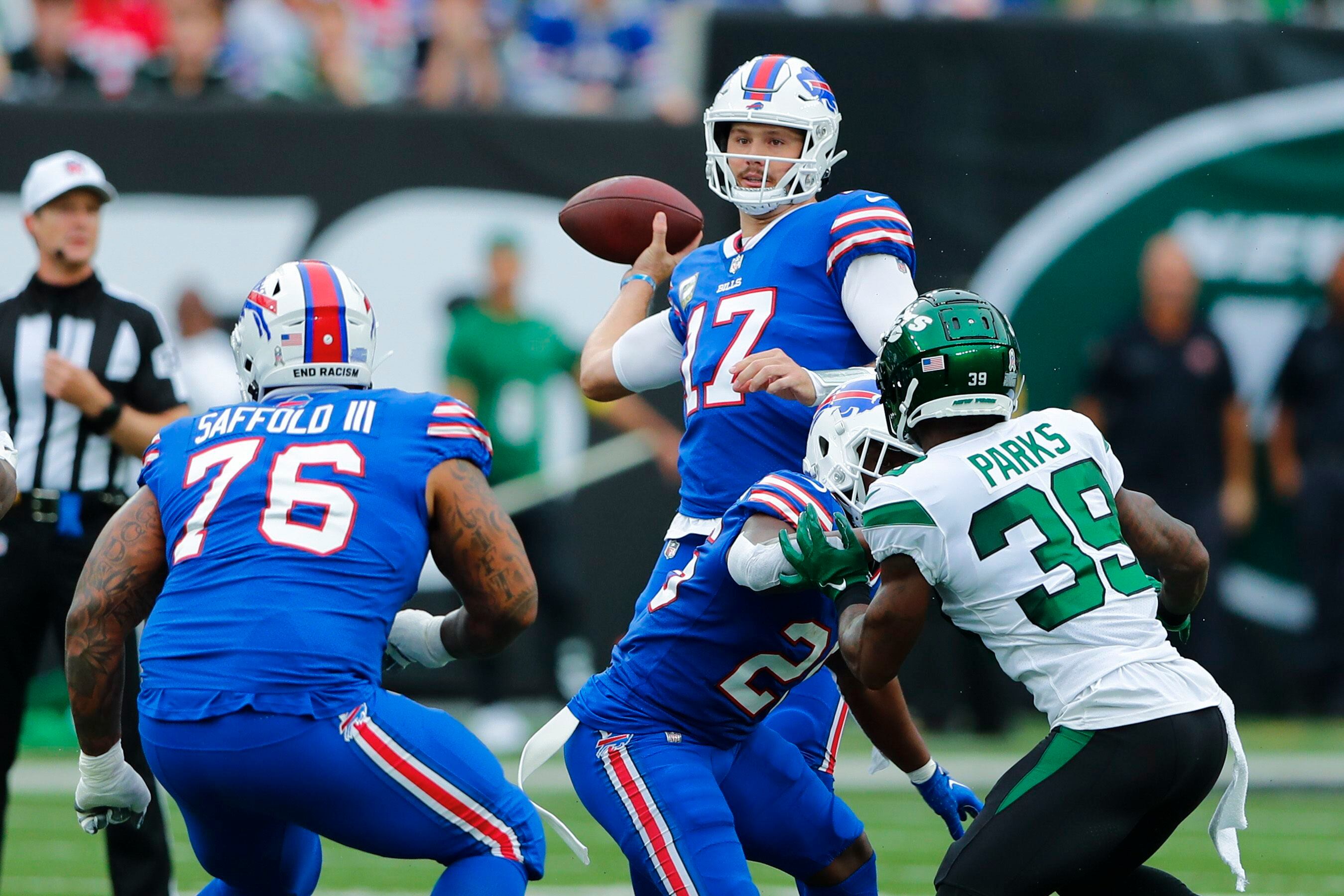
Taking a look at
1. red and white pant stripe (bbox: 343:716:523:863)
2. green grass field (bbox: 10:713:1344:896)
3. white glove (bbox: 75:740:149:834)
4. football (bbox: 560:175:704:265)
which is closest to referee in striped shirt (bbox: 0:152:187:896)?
green grass field (bbox: 10:713:1344:896)

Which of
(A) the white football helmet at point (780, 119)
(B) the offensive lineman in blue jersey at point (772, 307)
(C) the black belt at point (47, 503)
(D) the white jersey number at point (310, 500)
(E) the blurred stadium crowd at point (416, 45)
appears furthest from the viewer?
(E) the blurred stadium crowd at point (416, 45)

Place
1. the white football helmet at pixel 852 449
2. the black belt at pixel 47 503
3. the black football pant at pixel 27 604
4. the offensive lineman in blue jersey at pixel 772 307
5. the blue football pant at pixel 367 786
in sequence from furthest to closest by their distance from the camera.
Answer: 1. the black belt at pixel 47 503
2. the black football pant at pixel 27 604
3. the offensive lineman in blue jersey at pixel 772 307
4. the white football helmet at pixel 852 449
5. the blue football pant at pixel 367 786

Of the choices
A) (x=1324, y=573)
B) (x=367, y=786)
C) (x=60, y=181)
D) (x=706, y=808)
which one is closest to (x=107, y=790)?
(x=367, y=786)

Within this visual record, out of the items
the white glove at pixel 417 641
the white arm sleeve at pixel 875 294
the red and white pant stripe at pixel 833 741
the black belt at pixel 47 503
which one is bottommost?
the red and white pant stripe at pixel 833 741

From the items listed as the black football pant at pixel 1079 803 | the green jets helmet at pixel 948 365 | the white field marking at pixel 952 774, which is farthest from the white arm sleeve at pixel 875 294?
the white field marking at pixel 952 774

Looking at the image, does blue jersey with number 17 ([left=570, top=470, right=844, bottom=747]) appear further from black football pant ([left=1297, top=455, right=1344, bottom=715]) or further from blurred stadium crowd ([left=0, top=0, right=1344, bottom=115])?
black football pant ([left=1297, top=455, right=1344, bottom=715])

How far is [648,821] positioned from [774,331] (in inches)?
42.9

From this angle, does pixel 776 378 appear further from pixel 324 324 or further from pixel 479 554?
pixel 324 324

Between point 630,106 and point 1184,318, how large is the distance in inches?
130

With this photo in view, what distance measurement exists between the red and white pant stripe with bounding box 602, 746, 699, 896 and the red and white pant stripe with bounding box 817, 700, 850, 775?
24.1 inches

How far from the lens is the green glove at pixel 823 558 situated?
354 centimetres

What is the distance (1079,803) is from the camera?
11.2 feet

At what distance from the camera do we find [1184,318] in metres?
9.48

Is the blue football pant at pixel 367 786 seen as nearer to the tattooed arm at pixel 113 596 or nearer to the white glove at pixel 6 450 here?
the tattooed arm at pixel 113 596
